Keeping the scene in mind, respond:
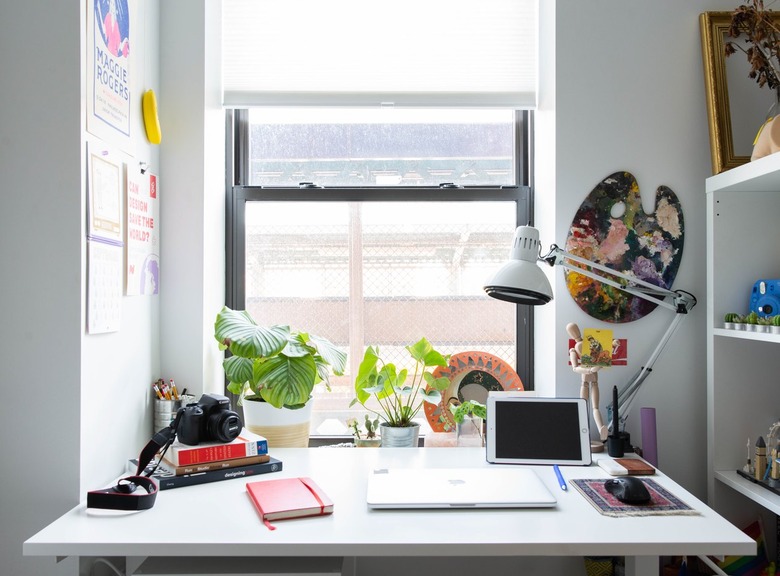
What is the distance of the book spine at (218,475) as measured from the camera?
1.46 meters

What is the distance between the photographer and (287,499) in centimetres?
134

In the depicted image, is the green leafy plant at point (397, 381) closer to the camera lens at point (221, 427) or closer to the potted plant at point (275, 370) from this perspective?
the potted plant at point (275, 370)

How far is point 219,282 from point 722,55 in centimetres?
172

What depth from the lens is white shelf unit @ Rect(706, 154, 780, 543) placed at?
1759 millimetres

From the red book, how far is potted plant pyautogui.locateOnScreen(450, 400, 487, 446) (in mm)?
611

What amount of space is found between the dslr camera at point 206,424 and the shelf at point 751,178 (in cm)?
143

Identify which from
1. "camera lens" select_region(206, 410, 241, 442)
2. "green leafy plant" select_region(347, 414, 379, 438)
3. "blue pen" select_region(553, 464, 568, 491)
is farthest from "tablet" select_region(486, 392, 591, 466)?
"camera lens" select_region(206, 410, 241, 442)

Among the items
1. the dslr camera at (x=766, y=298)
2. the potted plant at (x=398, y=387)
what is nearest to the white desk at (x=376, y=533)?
the potted plant at (x=398, y=387)

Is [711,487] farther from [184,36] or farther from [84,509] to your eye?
[184,36]

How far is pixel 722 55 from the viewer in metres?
1.85

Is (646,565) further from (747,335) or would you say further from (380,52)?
(380,52)

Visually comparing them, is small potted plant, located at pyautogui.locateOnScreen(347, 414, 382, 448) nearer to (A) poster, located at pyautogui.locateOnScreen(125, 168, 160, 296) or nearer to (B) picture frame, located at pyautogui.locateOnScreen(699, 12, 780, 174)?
(A) poster, located at pyautogui.locateOnScreen(125, 168, 160, 296)

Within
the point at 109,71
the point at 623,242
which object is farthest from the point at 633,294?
the point at 109,71

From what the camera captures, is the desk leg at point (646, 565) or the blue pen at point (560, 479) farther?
the blue pen at point (560, 479)
